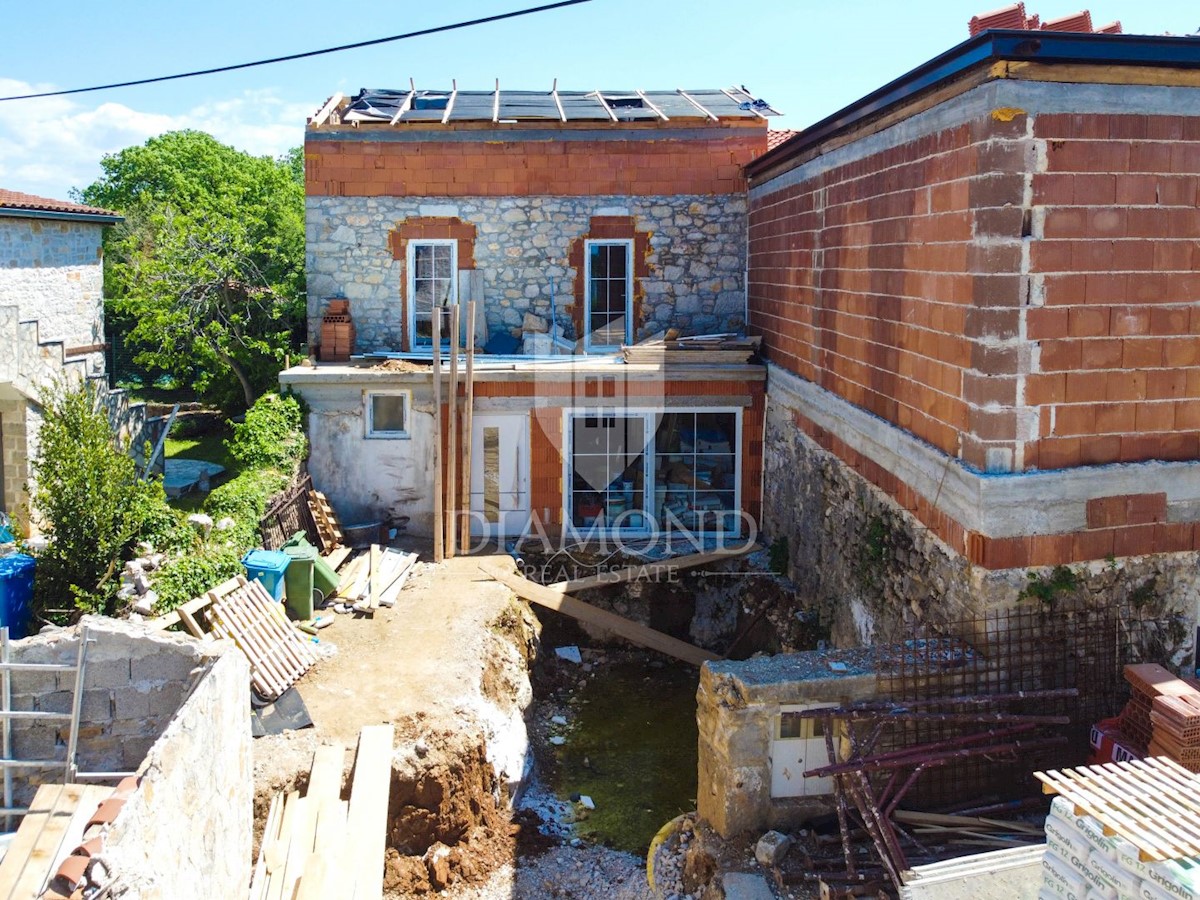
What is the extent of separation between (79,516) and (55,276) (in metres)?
10.2

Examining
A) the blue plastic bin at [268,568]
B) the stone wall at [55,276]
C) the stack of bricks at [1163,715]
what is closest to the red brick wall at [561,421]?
the blue plastic bin at [268,568]

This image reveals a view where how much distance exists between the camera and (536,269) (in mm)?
16531

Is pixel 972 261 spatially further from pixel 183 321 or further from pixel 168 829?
pixel 183 321

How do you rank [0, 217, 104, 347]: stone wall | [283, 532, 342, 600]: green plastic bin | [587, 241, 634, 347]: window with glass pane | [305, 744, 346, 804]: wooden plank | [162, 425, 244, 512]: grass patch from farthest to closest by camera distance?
[162, 425, 244, 512]: grass patch
[0, 217, 104, 347]: stone wall
[587, 241, 634, 347]: window with glass pane
[283, 532, 342, 600]: green plastic bin
[305, 744, 346, 804]: wooden plank

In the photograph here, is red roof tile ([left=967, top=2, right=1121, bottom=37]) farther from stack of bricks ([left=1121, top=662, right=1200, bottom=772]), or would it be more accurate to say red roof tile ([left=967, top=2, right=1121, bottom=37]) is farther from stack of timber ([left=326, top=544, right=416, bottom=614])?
stack of timber ([left=326, top=544, right=416, bottom=614])

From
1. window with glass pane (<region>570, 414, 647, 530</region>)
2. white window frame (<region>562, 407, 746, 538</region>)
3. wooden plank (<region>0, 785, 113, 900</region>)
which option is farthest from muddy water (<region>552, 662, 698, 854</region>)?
wooden plank (<region>0, 785, 113, 900</region>)

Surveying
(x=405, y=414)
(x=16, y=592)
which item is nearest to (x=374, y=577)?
(x=405, y=414)

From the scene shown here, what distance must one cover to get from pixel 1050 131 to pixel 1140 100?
789 millimetres

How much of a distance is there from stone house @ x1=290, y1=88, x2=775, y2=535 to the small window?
3cm

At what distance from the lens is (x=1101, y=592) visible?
809cm

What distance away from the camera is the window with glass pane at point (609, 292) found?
1656cm

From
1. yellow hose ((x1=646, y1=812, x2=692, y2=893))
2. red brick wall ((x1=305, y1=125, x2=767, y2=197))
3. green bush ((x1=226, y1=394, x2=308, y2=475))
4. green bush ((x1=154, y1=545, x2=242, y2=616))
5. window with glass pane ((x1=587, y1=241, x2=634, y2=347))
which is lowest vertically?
yellow hose ((x1=646, y1=812, x2=692, y2=893))

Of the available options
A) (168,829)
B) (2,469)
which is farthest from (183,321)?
(168,829)

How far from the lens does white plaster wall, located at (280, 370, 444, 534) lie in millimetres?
14781
